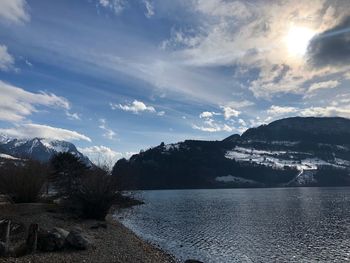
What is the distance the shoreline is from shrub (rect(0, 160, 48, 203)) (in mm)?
6475

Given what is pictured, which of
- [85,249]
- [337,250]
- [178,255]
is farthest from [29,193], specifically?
[337,250]

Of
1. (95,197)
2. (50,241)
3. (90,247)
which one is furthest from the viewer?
(95,197)

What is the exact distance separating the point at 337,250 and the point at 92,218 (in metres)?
34.0

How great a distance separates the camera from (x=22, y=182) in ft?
206

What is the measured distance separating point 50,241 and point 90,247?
424 cm

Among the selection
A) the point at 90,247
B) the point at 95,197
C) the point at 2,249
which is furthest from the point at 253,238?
the point at 2,249

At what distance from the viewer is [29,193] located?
212 feet

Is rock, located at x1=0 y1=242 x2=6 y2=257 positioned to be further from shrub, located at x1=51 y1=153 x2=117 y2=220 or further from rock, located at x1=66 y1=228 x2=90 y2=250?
shrub, located at x1=51 y1=153 x2=117 y2=220

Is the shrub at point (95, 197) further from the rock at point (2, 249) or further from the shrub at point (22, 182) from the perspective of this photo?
the rock at point (2, 249)

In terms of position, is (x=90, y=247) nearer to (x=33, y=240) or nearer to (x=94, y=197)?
(x=33, y=240)

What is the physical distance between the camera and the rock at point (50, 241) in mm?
29952

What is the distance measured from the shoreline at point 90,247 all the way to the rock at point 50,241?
0.79 meters

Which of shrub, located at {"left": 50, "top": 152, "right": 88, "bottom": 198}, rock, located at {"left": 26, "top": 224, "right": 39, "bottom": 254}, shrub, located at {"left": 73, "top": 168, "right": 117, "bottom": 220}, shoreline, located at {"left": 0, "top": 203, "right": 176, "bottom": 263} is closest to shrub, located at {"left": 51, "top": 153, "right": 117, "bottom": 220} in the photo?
shrub, located at {"left": 73, "top": 168, "right": 117, "bottom": 220}

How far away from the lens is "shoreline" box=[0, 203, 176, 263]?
2852 cm
